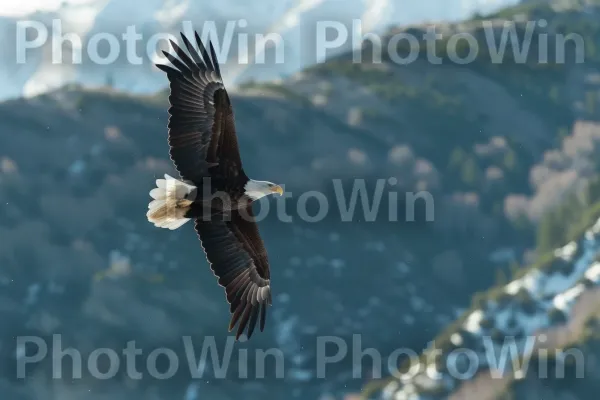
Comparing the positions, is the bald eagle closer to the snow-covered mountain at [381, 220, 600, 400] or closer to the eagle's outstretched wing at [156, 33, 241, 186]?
the eagle's outstretched wing at [156, 33, 241, 186]

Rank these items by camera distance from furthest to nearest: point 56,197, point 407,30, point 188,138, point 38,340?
1. point 407,30
2. point 56,197
3. point 38,340
4. point 188,138

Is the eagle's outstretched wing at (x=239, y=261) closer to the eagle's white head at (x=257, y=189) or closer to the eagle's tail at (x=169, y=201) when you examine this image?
the eagle's white head at (x=257, y=189)

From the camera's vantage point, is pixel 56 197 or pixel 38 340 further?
pixel 56 197

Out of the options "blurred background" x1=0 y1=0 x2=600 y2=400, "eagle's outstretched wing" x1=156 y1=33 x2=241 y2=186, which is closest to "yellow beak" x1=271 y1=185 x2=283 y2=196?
"eagle's outstretched wing" x1=156 y1=33 x2=241 y2=186

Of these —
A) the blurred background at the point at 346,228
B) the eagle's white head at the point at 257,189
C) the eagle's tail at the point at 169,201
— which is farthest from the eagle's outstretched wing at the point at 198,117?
the blurred background at the point at 346,228

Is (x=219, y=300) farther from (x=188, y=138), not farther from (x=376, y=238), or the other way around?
(x=188, y=138)

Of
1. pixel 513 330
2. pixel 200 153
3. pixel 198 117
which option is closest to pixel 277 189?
pixel 200 153

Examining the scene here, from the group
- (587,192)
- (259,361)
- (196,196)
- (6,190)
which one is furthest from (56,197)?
(196,196)
